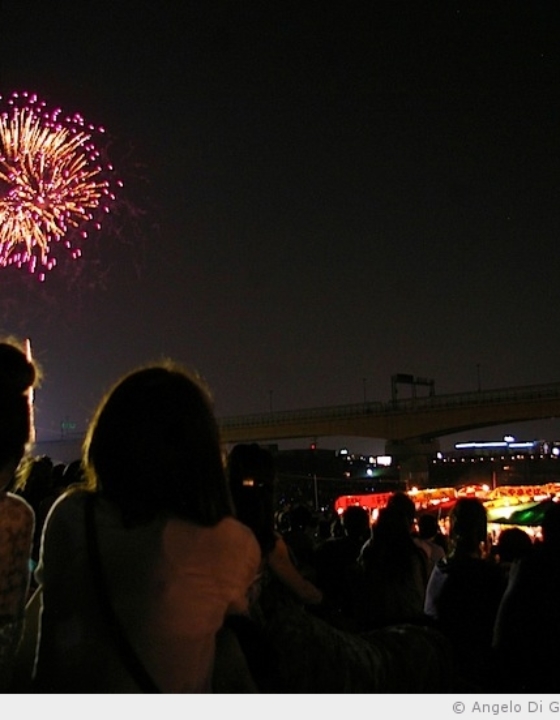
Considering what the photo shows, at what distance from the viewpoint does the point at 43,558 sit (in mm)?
1793

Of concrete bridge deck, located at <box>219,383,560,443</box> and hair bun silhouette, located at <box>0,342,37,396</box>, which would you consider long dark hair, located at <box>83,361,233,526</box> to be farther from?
concrete bridge deck, located at <box>219,383,560,443</box>

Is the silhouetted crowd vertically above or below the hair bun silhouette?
below

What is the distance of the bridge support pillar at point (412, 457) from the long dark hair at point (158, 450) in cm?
5294

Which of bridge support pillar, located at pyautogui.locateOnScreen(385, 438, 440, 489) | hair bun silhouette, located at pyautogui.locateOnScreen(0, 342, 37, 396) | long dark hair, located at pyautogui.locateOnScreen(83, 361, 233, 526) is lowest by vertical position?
bridge support pillar, located at pyautogui.locateOnScreen(385, 438, 440, 489)

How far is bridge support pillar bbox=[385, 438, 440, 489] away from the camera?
5419cm

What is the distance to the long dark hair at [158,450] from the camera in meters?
1.81

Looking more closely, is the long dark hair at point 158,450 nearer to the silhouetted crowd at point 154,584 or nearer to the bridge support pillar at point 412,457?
the silhouetted crowd at point 154,584

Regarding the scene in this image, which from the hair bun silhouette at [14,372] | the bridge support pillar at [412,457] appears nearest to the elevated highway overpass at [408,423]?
the bridge support pillar at [412,457]

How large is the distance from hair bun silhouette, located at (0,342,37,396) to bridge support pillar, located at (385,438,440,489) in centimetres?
5289

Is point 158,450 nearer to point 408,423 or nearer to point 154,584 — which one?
point 154,584

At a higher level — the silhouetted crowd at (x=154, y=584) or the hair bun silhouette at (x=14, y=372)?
the hair bun silhouette at (x=14, y=372)

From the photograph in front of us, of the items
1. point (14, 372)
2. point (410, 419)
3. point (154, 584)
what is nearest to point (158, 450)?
point (154, 584)

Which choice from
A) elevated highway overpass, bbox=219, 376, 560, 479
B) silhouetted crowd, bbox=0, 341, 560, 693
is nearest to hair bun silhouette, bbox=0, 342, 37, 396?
silhouetted crowd, bbox=0, 341, 560, 693
